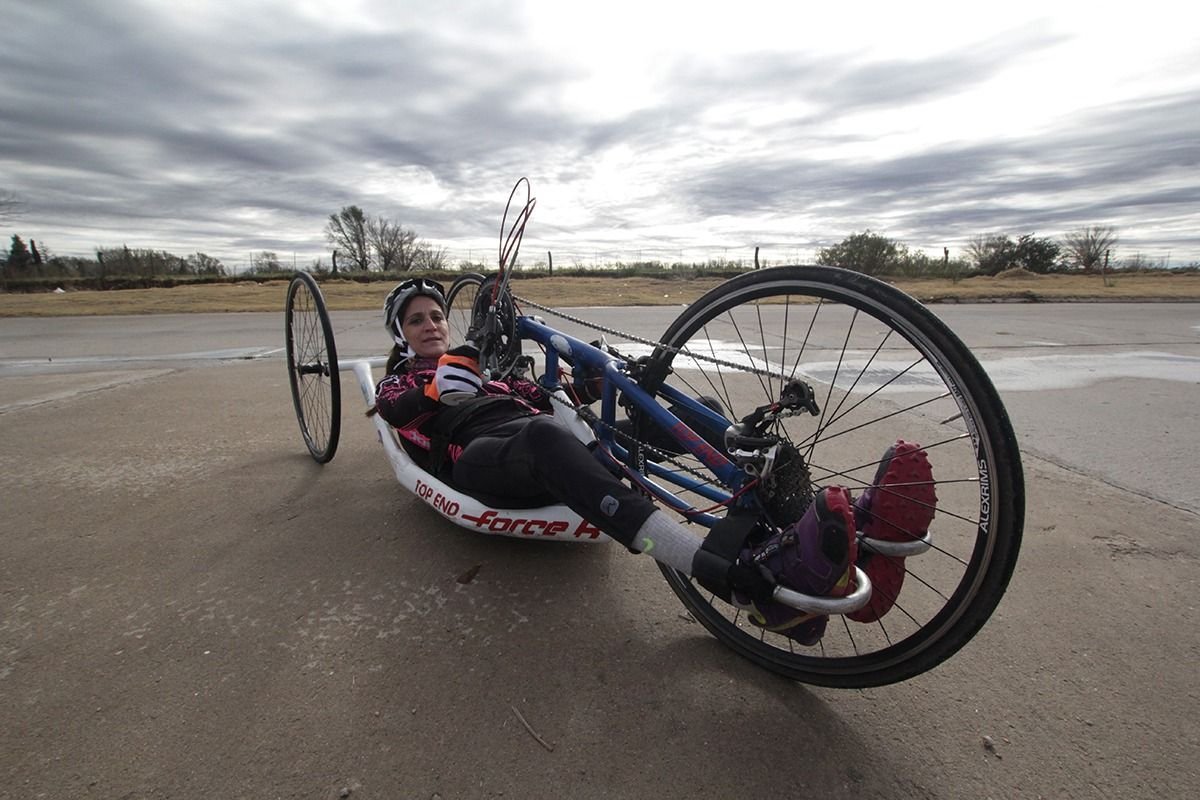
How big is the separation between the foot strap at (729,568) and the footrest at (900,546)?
31cm

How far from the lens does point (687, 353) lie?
6.17ft

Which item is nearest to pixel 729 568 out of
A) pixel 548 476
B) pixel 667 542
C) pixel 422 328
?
pixel 667 542

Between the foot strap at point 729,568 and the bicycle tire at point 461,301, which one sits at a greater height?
the bicycle tire at point 461,301

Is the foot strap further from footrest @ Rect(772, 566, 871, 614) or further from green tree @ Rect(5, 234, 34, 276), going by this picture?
green tree @ Rect(5, 234, 34, 276)

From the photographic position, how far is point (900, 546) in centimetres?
138

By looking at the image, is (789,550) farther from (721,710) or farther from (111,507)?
(111,507)

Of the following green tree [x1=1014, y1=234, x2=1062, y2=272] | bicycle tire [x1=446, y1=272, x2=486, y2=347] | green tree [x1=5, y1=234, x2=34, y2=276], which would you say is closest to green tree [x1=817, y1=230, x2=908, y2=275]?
green tree [x1=1014, y1=234, x2=1062, y2=272]

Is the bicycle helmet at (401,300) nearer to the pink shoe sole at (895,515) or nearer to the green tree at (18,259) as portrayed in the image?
the pink shoe sole at (895,515)

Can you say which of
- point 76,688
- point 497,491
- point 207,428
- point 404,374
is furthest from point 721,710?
point 207,428

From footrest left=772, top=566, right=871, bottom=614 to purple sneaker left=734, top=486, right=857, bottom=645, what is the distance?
Result: 2cm

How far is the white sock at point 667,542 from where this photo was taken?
136 cm

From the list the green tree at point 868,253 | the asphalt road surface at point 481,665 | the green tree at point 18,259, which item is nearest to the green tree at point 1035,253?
the green tree at point 868,253

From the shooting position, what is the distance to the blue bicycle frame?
1.60 meters

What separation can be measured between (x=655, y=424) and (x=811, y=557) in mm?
806
